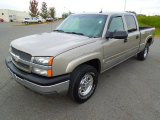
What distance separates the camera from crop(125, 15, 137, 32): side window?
15.2 feet

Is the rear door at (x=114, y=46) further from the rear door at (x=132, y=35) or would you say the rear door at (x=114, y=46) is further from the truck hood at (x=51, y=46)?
the truck hood at (x=51, y=46)

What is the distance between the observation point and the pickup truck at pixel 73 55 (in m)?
2.58

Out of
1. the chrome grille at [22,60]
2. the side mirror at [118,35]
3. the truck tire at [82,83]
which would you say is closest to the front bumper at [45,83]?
the chrome grille at [22,60]

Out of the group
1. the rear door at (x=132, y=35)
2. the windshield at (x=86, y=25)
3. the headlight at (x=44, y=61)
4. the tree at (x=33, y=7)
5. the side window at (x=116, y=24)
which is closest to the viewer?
the headlight at (x=44, y=61)

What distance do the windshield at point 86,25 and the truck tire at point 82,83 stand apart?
0.85 m

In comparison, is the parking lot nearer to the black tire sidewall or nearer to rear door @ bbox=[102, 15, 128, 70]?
the black tire sidewall

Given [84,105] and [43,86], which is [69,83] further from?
[84,105]

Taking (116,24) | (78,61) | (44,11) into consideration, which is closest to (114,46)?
(116,24)

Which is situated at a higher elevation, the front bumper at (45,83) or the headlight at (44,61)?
the headlight at (44,61)

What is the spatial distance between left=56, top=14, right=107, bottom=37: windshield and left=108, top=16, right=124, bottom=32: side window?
22 cm

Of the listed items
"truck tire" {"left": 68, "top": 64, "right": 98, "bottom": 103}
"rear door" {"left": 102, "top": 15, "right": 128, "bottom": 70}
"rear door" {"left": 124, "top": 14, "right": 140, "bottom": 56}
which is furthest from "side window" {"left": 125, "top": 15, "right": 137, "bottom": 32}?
"truck tire" {"left": 68, "top": 64, "right": 98, "bottom": 103}

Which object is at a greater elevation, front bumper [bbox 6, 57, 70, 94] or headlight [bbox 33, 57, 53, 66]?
headlight [bbox 33, 57, 53, 66]

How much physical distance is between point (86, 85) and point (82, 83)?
0.61ft

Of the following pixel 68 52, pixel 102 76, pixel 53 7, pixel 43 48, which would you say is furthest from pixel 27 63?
pixel 53 7
